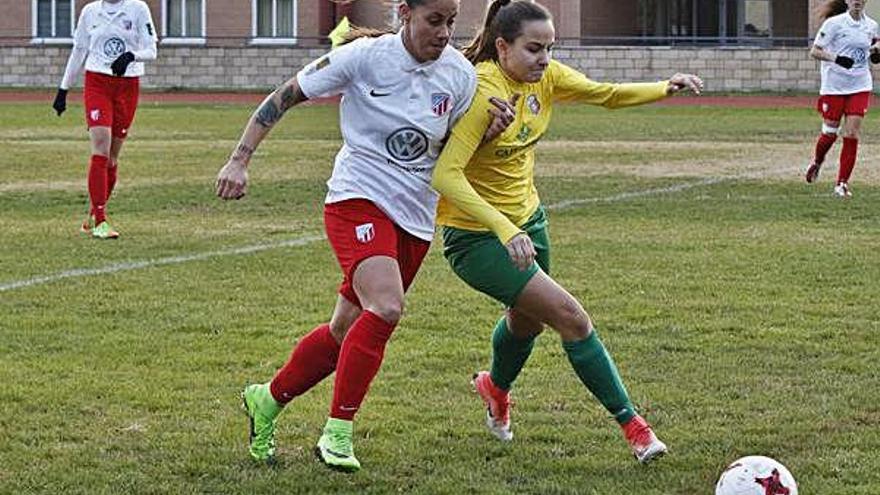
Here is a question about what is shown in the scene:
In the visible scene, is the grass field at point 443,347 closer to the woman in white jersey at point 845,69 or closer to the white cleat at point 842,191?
the white cleat at point 842,191

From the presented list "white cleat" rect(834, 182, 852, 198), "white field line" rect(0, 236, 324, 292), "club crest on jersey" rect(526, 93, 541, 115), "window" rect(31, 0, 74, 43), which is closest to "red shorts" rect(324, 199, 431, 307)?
"club crest on jersey" rect(526, 93, 541, 115)

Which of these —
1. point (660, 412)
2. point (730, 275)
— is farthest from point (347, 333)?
point (730, 275)

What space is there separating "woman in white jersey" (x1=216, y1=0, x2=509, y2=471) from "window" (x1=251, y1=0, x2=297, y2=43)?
151 feet

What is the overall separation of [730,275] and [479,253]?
5005 millimetres

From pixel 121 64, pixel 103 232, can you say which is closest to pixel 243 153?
pixel 103 232

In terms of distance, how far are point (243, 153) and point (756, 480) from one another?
6.66 feet

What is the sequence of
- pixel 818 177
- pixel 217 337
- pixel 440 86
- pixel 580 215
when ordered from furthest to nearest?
pixel 818 177 < pixel 580 215 < pixel 217 337 < pixel 440 86

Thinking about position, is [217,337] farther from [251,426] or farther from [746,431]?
[746,431]

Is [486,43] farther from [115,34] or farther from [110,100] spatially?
[115,34]

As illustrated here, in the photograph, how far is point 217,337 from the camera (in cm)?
866

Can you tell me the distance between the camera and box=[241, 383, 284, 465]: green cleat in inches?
241

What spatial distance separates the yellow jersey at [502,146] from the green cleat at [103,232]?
279 inches

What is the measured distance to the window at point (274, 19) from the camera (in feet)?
170

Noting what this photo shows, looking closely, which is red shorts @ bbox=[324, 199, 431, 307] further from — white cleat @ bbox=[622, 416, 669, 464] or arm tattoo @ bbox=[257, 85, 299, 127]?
white cleat @ bbox=[622, 416, 669, 464]
